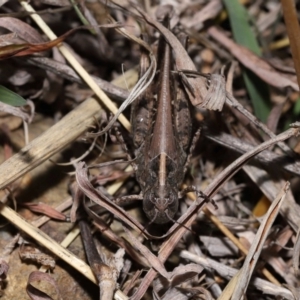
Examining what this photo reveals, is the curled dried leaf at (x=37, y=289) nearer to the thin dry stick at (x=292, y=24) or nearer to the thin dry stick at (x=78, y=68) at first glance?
the thin dry stick at (x=78, y=68)

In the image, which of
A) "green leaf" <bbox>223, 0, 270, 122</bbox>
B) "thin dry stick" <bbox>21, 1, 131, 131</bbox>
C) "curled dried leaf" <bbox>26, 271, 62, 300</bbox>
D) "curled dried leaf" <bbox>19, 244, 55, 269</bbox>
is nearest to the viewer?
"curled dried leaf" <bbox>26, 271, 62, 300</bbox>

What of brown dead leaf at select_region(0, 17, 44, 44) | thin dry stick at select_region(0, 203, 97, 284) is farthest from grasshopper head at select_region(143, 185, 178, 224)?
brown dead leaf at select_region(0, 17, 44, 44)

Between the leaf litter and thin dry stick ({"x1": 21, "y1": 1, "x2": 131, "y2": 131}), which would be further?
thin dry stick ({"x1": 21, "y1": 1, "x2": 131, "y2": 131})

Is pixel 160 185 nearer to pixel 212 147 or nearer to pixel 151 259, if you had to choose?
pixel 151 259

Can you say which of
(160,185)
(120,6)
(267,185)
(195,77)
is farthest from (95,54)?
(267,185)

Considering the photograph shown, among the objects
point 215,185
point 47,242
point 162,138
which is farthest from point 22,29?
point 215,185

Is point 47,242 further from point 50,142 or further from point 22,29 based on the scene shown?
point 22,29

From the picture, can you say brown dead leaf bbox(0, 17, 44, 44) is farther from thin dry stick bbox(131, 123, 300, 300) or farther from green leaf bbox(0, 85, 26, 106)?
thin dry stick bbox(131, 123, 300, 300)
